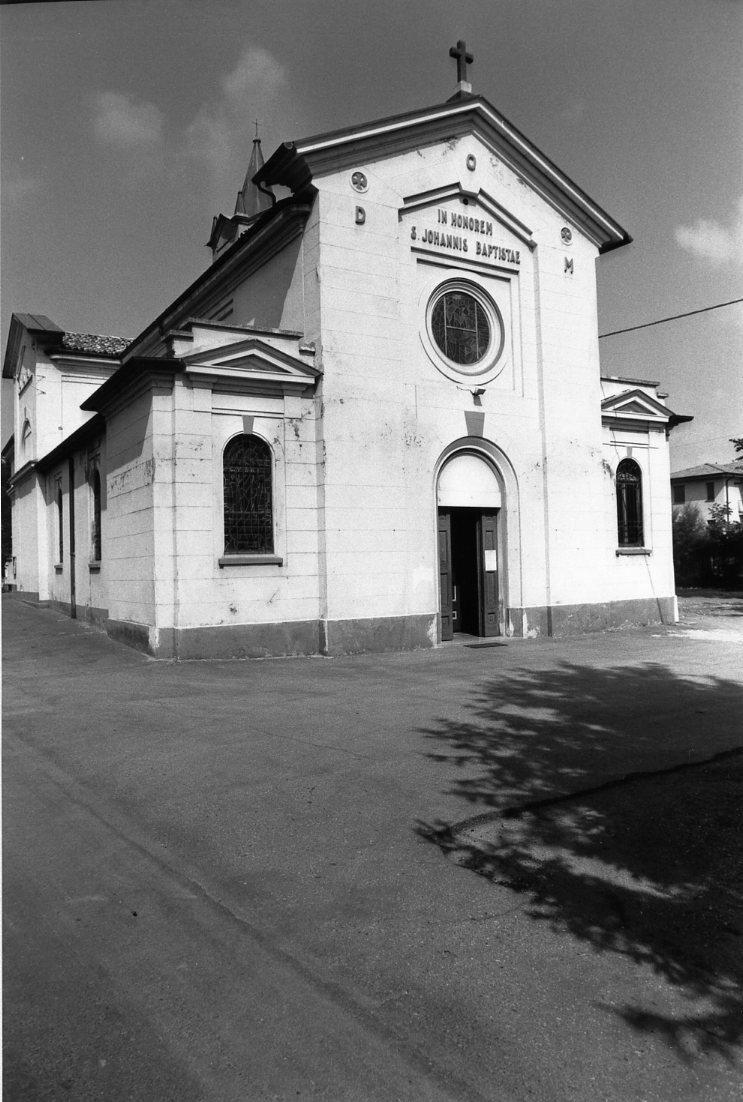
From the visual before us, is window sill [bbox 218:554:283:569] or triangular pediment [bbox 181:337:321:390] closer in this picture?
triangular pediment [bbox 181:337:321:390]

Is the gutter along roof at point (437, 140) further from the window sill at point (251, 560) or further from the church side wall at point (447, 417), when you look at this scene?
the window sill at point (251, 560)

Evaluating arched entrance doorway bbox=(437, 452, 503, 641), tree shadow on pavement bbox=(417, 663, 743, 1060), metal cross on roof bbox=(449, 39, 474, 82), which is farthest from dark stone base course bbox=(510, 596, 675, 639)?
metal cross on roof bbox=(449, 39, 474, 82)

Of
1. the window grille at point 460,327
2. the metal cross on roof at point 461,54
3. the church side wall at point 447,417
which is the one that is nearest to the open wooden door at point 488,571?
the church side wall at point 447,417

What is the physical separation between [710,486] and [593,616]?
3894cm

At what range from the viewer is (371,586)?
13977mm

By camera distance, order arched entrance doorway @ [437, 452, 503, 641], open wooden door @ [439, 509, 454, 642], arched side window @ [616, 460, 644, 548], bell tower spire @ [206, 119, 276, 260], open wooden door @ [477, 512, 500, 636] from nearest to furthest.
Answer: open wooden door @ [439, 509, 454, 642] < arched entrance doorway @ [437, 452, 503, 641] < open wooden door @ [477, 512, 500, 636] < arched side window @ [616, 460, 644, 548] < bell tower spire @ [206, 119, 276, 260]

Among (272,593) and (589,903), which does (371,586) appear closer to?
(272,593)

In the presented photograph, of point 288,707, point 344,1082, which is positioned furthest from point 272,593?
point 344,1082

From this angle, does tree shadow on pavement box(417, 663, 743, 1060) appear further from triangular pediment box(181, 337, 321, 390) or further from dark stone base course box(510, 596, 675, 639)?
dark stone base course box(510, 596, 675, 639)

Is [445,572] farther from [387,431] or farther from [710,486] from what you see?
[710,486]

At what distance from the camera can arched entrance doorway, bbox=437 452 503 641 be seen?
15.4 metres

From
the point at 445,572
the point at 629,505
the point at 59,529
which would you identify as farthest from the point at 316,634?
the point at 59,529

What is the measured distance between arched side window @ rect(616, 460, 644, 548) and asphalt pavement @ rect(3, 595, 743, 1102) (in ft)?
34.8

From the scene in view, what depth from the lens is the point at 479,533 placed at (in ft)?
52.4
